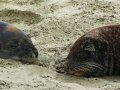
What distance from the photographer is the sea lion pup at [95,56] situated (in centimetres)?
439

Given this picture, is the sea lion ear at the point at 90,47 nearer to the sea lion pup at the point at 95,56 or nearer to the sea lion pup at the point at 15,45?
the sea lion pup at the point at 95,56

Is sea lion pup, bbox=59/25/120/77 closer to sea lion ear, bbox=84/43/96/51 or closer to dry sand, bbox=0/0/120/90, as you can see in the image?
sea lion ear, bbox=84/43/96/51

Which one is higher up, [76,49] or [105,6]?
[105,6]

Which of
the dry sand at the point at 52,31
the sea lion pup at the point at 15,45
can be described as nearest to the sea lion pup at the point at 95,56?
the dry sand at the point at 52,31

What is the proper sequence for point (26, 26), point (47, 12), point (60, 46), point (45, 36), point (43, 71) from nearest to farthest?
point (43, 71)
point (60, 46)
point (45, 36)
point (26, 26)
point (47, 12)

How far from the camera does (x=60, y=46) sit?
5.16 m

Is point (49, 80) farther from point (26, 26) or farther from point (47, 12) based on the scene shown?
point (47, 12)

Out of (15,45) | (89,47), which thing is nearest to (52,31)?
(15,45)

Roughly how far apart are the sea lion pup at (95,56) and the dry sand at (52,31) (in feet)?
0.34

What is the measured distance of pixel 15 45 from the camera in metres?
4.73

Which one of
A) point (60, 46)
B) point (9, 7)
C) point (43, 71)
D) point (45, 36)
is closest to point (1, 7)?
point (9, 7)

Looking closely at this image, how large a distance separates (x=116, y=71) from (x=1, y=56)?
4.13ft

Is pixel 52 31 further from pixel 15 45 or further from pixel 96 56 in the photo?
pixel 96 56

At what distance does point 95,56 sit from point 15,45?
0.93 metres
